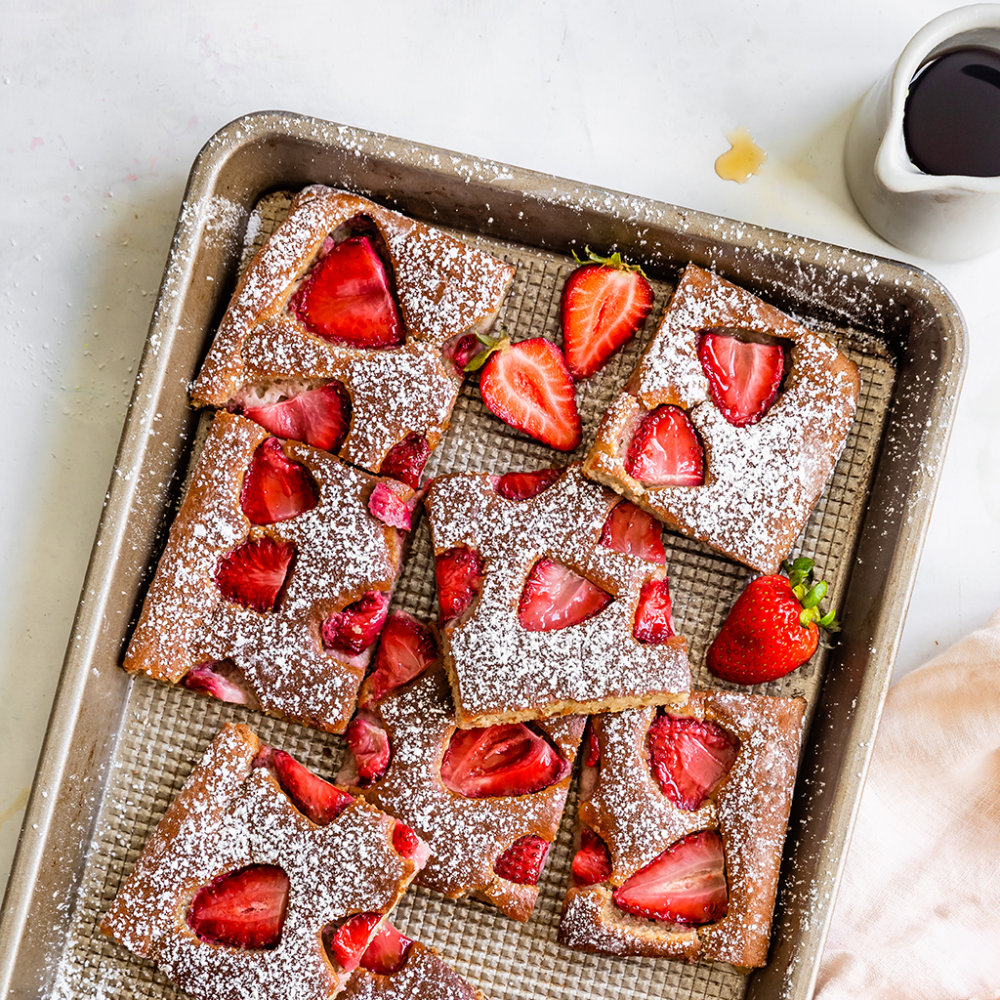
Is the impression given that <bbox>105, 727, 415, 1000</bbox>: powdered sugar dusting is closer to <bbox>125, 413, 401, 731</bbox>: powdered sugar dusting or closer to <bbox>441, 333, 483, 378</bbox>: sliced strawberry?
<bbox>125, 413, 401, 731</bbox>: powdered sugar dusting

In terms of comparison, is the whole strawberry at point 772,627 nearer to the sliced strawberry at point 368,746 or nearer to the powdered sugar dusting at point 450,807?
the powdered sugar dusting at point 450,807

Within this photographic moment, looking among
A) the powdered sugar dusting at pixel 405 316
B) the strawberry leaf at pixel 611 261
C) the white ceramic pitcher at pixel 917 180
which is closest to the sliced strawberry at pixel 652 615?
the powdered sugar dusting at pixel 405 316

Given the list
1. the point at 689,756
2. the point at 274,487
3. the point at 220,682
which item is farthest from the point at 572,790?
the point at 274,487

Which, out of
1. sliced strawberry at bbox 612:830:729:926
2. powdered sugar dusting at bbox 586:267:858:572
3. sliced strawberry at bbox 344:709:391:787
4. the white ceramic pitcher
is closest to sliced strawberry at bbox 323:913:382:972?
sliced strawberry at bbox 344:709:391:787

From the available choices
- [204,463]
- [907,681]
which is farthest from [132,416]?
[907,681]

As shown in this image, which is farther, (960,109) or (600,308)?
(600,308)

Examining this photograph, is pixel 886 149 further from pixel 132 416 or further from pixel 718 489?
pixel 132 416

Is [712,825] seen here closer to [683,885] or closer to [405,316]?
[683,885]

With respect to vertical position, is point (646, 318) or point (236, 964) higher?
point (646, 318)
